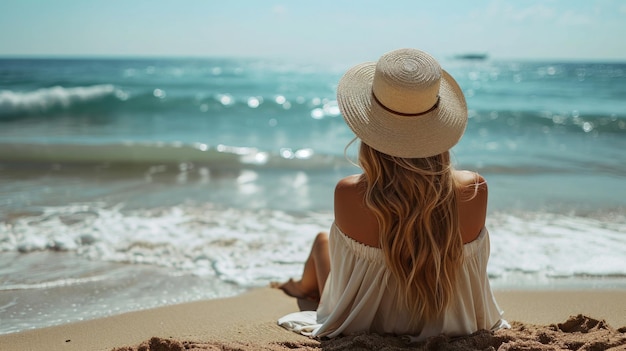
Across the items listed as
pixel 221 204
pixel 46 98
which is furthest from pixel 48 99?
pixel 221 204

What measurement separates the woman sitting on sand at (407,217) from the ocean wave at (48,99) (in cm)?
1311

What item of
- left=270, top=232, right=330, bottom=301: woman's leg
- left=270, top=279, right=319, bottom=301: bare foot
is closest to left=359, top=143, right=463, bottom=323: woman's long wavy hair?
left=270, top=232, right=330, bottom=301: woman's leg

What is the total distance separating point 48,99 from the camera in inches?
604

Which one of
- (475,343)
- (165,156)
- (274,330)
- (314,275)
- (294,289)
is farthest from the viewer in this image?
(165,156)

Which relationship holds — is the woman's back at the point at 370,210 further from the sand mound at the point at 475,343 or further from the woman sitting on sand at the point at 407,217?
the sand mound at the point at 475,343

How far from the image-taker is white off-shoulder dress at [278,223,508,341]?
8.62 ft

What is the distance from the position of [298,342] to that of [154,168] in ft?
16.6

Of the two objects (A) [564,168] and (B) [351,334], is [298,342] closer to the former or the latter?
(B) [351,334]

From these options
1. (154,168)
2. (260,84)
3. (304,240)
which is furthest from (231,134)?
(260,84)

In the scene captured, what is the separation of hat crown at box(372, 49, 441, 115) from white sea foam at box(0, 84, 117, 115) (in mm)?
13478

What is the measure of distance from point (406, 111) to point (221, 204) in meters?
3.46

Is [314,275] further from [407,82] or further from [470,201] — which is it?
[407,82]

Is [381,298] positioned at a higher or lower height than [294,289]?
higher

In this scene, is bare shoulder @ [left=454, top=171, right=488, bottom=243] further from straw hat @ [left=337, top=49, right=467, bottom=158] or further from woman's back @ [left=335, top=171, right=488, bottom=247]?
straw hat @ [left=337, top=49, right=467, bottom=158]
